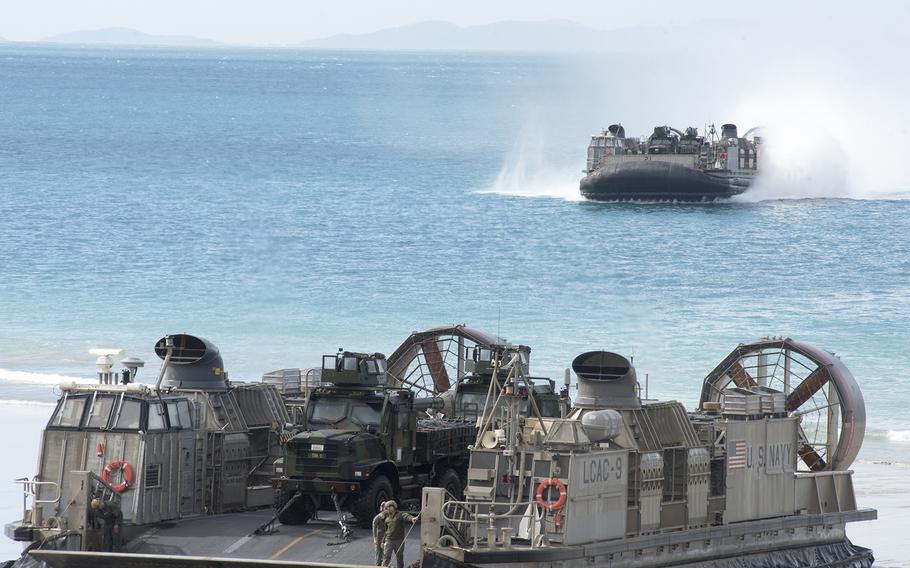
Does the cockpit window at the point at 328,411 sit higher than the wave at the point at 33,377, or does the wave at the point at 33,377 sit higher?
the cockpit window at the point at 328,411

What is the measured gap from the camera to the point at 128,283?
5134 cm

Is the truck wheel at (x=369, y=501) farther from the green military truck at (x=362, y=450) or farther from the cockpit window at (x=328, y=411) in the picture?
the cockpit window at (x=328, y=411)

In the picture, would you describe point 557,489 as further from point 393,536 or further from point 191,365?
point 191,365

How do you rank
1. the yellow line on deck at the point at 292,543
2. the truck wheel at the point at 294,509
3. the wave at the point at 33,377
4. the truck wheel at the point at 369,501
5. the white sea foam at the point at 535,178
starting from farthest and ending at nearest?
1. the white sea foam at the point at 535,178
2. the wave at the point at 33,377
3. the truck wheel at the point at 294,509
4. the truck wheel at the point at 369,501
5. the yellow line on deck at the point at 292,543

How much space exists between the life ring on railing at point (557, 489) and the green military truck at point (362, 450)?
93.3 inches

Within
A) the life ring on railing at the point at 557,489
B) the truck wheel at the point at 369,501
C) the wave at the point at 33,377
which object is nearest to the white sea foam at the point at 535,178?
the wave at the point at 33,377

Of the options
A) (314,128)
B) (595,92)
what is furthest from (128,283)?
(595,92)

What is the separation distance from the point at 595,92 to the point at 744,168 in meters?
104

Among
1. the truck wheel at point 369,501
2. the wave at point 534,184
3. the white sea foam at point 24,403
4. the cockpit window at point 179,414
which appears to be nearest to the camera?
the truck wheel at point 369,501

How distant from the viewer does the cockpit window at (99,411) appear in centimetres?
1833

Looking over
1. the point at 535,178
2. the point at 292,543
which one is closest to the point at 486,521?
the point at 292,543

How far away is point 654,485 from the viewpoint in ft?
59.0

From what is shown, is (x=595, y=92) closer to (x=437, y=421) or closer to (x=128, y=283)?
(x=128, y=283)

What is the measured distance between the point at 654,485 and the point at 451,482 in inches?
112
